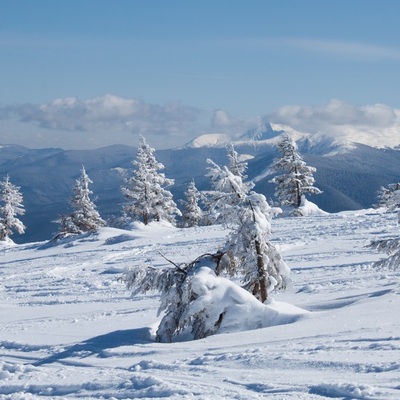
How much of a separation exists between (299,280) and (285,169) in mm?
31448

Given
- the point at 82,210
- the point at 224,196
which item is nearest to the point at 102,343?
the point at 224,196

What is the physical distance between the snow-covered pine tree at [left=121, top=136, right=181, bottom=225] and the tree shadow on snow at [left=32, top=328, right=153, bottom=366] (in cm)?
3838

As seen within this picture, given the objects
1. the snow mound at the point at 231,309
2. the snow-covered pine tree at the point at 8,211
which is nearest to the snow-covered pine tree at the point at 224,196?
the snow mound at the point at 231,309

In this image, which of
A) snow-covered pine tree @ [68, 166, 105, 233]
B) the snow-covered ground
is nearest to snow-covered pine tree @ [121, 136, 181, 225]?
snow-covered pine tree @ [68, 166, 105, 233]

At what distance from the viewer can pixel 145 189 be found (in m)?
52.5

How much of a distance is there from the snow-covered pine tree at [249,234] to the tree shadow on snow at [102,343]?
2575mm

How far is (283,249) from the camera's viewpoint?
27.9 m

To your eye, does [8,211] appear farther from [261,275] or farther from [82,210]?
[261,275]

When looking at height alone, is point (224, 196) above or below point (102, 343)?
above

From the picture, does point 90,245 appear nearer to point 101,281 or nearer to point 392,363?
point 101,281

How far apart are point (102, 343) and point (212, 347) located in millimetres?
2827

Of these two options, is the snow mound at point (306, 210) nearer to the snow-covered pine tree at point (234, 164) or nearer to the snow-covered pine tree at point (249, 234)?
the snow-covered pine tree at point (234, 164)

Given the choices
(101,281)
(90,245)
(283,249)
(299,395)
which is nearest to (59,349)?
(299,395)

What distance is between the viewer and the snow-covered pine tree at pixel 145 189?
171 ft
